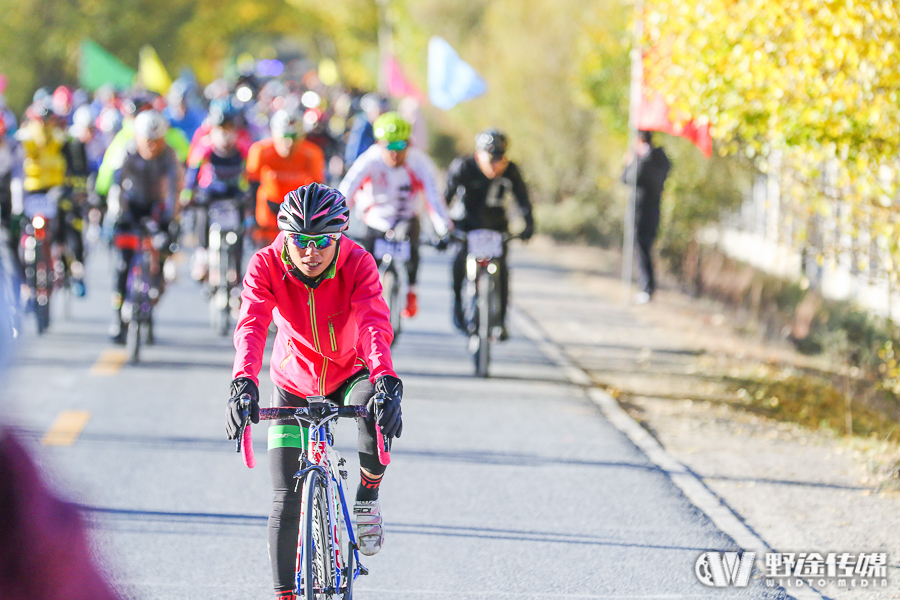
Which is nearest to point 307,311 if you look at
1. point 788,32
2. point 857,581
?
point 857,581

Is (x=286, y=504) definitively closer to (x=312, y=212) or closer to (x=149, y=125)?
(x=312, y=212)

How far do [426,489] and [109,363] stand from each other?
4814 mm

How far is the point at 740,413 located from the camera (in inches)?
368

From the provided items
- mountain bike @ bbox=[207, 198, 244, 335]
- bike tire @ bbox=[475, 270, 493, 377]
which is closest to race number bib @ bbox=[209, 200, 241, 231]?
mountain bike @ bbox=[207, 198, 244, 335]

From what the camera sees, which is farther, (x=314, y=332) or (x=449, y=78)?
(x=449, y=78)

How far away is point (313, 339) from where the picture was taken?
4840 millimetres

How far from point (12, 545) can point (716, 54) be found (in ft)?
25.3

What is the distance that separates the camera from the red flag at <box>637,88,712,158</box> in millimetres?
10103

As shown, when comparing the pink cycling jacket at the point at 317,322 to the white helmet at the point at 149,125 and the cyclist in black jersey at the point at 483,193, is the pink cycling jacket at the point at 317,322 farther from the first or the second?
the white helmet at the point at 149,125

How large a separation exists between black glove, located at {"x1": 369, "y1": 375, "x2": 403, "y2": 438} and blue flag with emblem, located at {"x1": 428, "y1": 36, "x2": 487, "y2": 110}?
1242 cm

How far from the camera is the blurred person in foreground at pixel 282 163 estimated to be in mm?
11655

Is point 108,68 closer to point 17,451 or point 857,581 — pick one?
point 857,581

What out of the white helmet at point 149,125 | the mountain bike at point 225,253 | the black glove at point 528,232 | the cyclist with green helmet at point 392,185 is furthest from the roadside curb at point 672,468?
the white helmet at point 149,125
